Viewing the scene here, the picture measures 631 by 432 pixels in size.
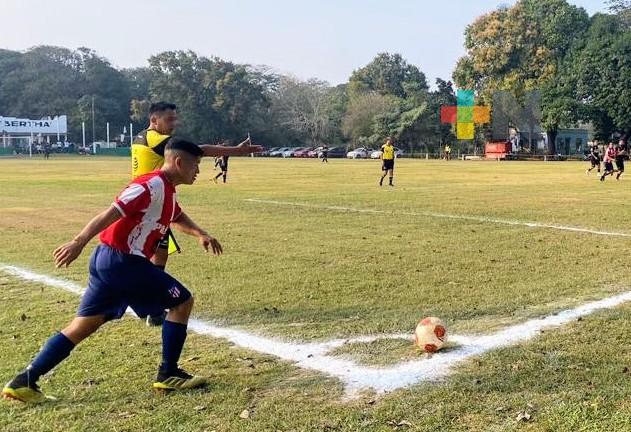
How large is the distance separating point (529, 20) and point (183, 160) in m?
70.3

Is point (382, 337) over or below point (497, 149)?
below

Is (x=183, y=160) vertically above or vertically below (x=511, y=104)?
below

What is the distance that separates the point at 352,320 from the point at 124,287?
95.4 inches

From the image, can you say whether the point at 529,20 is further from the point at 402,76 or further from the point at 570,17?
the point at 402,76

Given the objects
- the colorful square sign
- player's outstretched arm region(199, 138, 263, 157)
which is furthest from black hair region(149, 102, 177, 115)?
the colorful square sign

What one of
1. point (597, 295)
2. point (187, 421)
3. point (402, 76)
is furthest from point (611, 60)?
point (187, 421)

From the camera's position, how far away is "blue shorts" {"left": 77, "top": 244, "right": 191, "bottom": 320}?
4141 mm

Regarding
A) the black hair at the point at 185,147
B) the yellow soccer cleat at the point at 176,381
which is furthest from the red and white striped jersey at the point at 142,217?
the yellow soccer cleat at the point at 176,381

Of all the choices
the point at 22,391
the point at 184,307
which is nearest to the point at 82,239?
the point at 184,307

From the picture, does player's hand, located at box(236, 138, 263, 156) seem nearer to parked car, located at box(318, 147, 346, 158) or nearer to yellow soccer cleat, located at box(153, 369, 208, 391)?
yellow soccer cleat, located at box(153, 369, 208, 391)

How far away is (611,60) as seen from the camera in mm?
60438

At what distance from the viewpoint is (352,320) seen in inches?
236

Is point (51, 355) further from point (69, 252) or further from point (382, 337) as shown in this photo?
point (382, 337)

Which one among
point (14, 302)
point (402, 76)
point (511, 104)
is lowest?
point (14, 302)
